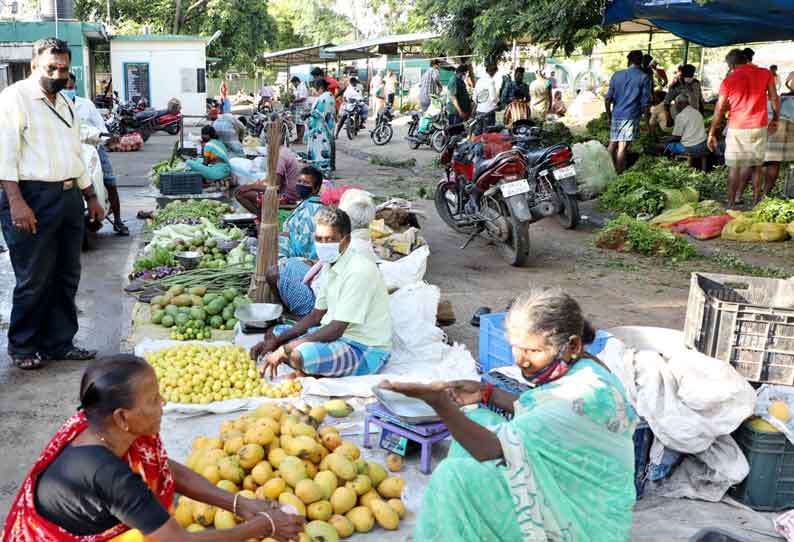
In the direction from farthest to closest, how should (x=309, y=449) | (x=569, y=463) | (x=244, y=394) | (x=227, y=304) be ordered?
(x=227, y=304), (x=244, y=394), (x=309, y=449), (x=569, y=463)

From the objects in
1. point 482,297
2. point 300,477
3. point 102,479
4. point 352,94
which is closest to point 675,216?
point 482,297

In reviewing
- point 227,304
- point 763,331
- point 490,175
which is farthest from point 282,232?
point 763,331

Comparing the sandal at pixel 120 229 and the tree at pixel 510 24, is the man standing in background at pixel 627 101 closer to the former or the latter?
the tree at pixel 510 24

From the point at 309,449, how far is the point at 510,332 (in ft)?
4.08

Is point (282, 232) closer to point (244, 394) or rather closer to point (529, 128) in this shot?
→ point (244, 394)

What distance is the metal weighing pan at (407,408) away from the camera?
362cm

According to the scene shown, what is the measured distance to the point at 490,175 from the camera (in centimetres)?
816

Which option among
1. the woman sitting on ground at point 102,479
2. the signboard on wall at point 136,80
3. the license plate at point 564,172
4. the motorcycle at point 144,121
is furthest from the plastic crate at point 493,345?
the signboard on wall at point 136,80

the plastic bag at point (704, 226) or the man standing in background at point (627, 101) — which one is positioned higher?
the man standing in background at point (627, 101)

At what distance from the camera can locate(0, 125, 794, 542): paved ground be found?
3.62 metres

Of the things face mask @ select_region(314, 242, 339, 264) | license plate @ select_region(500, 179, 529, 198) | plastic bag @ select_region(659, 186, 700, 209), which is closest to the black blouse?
face mask @ select_region(314, 242, 339, 264)

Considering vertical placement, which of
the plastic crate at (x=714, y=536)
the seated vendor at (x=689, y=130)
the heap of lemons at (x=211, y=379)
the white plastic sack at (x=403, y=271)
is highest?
the seated vendor at (x=689, y=130)

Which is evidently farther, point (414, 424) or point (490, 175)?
point (490, 175)

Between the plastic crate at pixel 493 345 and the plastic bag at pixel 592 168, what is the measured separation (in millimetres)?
6021
